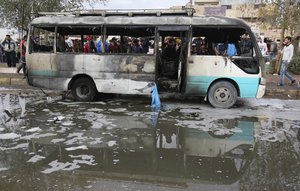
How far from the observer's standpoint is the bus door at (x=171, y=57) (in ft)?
33.0

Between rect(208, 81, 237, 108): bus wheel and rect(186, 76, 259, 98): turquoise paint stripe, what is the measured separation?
0.58 ft

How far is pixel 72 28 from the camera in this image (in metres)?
10.6

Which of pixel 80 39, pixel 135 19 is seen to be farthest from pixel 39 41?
pixel 135 19

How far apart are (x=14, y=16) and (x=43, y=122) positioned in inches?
512

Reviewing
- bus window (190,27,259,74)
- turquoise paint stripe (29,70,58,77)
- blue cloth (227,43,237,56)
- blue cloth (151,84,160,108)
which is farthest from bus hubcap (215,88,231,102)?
turquoise paint stripe (29,70,58,77)

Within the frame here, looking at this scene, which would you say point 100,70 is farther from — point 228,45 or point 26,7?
point 26,7

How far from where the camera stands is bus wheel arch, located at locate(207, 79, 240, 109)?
10055mm

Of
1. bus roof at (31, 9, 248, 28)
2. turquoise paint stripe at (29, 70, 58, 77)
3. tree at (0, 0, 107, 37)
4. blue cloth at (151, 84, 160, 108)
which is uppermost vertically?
tree at (0, 0, 107, 37)

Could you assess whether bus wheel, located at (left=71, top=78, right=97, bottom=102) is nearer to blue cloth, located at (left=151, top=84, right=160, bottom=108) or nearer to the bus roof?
the bus roof

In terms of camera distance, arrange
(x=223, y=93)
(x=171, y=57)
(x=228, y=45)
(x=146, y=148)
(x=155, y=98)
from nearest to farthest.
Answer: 1. (x=146, y=148)
2. (x=155, y=98)
3. (x=223, y=93)
4. (x=228, y=45)
5. (x=171, y=57)

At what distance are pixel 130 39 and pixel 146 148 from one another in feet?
16.7

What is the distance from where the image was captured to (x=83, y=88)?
10812mm

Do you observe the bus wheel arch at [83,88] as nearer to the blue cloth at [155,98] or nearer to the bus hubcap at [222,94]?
the blue cloth at [155,98]

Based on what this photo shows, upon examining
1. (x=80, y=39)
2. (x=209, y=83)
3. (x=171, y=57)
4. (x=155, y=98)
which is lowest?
(x=155, y=98)
